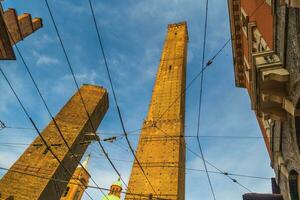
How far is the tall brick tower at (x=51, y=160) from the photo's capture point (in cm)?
1180

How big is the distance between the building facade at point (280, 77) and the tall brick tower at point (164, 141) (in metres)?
4.01

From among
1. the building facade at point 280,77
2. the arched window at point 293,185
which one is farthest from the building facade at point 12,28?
the arched window at point 293,185

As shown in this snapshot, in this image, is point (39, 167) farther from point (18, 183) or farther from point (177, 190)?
point (177, 190)

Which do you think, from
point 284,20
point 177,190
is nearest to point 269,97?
point 284,20

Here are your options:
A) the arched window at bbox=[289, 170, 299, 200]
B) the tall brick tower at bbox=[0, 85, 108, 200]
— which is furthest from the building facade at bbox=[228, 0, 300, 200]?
the tall brick tower at bbox=[0, 85, 108, 200]

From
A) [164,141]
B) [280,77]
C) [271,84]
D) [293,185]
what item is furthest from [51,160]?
[280,77]

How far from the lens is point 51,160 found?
1303 cm

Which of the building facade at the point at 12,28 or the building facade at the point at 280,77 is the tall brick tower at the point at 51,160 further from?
the building facade at the point at 280,77

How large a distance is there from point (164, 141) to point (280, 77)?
11077 millimetres

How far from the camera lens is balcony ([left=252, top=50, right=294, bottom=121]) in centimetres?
483

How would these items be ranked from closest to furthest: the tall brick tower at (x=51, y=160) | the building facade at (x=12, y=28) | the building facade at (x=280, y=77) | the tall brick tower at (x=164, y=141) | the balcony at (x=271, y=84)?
the building facade at (x=280, y=77)
the balcony at (x=271, y=84)
the building facade at (x=12, y=28)
the tall brick tower at (x=51, y=160)
the tall brick tower at (x=164, y=141)

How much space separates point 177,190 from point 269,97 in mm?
9080

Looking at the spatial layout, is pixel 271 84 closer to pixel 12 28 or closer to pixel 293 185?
pixel 293 185

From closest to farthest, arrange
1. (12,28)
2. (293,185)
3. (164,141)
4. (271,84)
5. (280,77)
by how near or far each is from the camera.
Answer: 1. (280,77)
2. (271,84)
3. (293,185)
4. (12,28)
5. (164,141)
